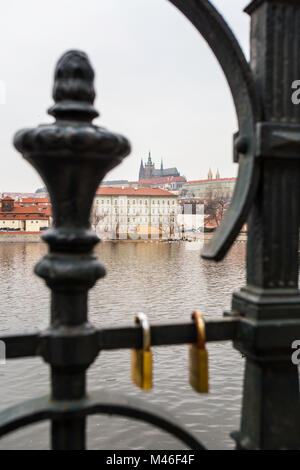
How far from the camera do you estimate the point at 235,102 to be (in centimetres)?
129

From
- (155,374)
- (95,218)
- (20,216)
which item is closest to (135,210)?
(95,218)

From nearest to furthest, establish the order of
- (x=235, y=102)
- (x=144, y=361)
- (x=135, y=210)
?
(x=144, y=361)
(x=235, y=102)
(x=135, y=210)

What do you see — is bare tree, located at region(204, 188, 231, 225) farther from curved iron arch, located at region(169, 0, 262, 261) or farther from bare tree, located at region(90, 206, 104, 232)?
curved iron arch, located at region(169, 0, 262, 261)

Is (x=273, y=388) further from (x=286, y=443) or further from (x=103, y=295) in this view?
(x=103, y=295)

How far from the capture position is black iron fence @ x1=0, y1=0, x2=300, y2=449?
0.99 meters

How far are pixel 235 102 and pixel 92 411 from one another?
84 centimetres

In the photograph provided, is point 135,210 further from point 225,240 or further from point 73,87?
point 73,87

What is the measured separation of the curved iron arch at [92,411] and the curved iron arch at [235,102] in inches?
15.3

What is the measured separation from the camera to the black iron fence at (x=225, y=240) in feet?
3.24

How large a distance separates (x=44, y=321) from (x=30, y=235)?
4861 cm

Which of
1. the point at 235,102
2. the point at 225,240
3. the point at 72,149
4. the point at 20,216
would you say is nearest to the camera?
the point at 72,149

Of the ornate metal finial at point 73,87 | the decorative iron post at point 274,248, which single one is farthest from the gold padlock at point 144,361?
the ornate metal finial at point 73,87

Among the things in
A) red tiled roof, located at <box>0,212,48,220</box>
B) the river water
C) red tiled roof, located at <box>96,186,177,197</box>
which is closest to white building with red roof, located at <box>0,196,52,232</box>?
red tiled roof, located at <box>0,212,48,220</box>

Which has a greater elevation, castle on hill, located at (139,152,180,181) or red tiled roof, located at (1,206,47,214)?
castle on hill, located at (139,152,180,181)
